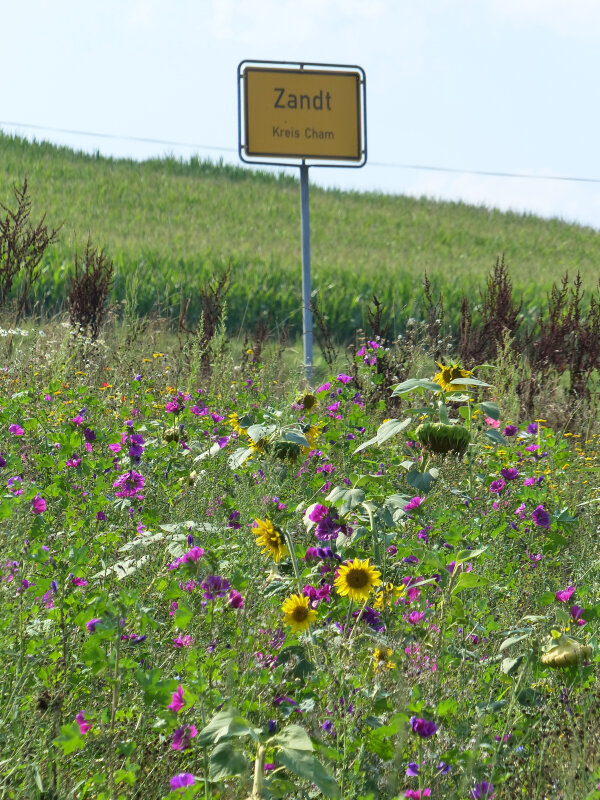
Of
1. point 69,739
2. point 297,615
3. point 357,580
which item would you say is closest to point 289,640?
point 297,615

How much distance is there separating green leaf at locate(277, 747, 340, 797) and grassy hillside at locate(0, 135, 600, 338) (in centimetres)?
759

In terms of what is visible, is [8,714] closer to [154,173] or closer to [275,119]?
[275,119]

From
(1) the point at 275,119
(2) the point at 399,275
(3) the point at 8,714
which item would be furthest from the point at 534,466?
(2) the point at 399,275

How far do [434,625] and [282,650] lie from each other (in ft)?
1.68

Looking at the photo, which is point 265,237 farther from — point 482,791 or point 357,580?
point 482,791

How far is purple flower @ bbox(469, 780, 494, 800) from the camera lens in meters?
1.63

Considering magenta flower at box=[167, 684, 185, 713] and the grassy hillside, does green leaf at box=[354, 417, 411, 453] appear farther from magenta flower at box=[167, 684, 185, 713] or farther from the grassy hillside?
the grassy hillside

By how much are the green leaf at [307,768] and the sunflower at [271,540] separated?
76cm

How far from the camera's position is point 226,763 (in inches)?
54.6

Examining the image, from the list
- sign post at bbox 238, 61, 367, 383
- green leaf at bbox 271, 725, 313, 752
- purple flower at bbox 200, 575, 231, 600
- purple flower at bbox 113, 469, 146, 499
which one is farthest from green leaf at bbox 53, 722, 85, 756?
sign post at bbox 238, 61, 367, 383

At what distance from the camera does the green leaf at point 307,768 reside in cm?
134

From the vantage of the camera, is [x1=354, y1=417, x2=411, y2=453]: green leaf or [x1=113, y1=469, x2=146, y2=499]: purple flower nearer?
[x1=354, y1=417, x2=411, y2=453]: green leaf

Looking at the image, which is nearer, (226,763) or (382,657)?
(226,763)

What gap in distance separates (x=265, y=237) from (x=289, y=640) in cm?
1671
